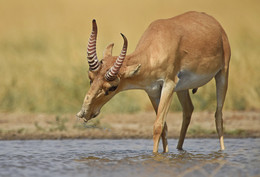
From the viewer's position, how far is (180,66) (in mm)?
8930

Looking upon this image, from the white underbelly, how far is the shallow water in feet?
3.39

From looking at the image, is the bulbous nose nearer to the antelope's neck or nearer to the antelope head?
the antelope head

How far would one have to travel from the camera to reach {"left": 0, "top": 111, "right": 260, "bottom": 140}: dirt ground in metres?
11.4

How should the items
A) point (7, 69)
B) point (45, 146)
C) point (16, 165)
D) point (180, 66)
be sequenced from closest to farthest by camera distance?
point (16, 165) < point (180, 66) < point (45, 146) < point (7, 69)

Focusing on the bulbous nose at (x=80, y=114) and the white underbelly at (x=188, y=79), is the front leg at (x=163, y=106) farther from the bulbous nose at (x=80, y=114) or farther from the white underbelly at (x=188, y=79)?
the bulbous nose at (x=80, y=114)

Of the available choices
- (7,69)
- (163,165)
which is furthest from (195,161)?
(7,69)

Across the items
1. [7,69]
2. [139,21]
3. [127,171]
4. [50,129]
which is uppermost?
[139,21]

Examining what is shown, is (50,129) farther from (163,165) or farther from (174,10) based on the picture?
(174,10)

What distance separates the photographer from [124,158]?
845 centimetres

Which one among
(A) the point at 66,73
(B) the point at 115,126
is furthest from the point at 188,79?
(A) the point at 66,73

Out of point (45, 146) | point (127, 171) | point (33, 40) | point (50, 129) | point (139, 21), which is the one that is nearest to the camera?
point (127, 171)

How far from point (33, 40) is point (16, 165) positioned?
13.4m

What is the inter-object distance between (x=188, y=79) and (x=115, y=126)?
3.49 meters

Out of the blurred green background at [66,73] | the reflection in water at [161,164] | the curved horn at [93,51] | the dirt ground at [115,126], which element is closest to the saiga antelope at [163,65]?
the curved horn at [93,51]
